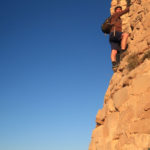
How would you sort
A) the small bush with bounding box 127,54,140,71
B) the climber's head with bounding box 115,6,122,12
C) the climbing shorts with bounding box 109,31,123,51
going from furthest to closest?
1. the climber's head with bounding box 115,6,122,12
2. the climbing shorts with bounding box 109,31,123,51
3. the small bush with bounding box 127,54,140,71

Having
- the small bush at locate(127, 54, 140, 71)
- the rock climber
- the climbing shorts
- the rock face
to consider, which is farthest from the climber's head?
the small bush at locate(127, 54, 140, 71)

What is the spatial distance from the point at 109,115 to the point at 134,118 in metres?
0.87

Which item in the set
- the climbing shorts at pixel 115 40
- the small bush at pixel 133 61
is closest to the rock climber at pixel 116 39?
the climbing shorts at pixel 115 40

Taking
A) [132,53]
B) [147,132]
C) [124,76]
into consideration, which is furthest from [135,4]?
[147,132]

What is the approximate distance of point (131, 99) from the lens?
4105 millimetres

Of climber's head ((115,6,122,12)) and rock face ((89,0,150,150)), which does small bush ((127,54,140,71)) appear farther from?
climber's head ((115,6,122,12))

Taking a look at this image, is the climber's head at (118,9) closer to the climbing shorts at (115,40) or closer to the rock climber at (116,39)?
the rock climber at (116,39)

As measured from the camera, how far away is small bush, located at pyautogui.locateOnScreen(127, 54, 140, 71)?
14.8ft

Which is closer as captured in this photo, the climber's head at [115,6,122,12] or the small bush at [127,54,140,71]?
the small bush at [127,54,140,71]

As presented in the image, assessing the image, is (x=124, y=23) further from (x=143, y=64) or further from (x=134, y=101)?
(x=134, y=101)

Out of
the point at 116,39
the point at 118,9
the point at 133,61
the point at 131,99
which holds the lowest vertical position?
the point at 131,99

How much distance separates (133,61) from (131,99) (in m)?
0.89

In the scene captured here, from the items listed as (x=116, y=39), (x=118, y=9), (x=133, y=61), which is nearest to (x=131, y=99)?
(x=133, y=61)

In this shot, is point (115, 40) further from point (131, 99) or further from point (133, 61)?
point (131, 99)
